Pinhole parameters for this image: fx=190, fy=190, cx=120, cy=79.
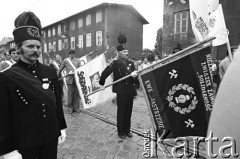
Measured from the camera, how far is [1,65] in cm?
602

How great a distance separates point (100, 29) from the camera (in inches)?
1056

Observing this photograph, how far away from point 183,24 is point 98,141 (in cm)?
1554

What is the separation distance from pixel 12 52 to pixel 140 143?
4.65 metres

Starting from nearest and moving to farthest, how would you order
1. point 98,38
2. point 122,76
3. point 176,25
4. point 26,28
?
point 26,28 → point 122,76 → point 176,25 → point 98,38

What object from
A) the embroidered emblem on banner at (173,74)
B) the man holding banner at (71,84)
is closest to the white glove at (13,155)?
the embroidered emblem on banner at (173,74)

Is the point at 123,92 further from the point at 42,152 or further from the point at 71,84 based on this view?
the point at 71,84

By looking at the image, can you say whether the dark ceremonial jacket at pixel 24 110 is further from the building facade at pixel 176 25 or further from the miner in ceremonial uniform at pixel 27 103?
the building facade at pixel 176 25

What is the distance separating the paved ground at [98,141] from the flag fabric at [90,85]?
576mm

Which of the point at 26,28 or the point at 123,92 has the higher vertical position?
the point at 26,28

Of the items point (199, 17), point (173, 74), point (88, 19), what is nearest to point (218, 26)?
point (199, 17)

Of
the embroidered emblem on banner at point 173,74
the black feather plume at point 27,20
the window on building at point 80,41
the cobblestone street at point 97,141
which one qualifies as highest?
the window on building at point 80,41

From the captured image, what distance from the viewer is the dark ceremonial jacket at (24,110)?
5.75 feet

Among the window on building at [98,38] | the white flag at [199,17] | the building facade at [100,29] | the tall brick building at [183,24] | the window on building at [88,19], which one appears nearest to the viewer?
the white flag at [199,17]

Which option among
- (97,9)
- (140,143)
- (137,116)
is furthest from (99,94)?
(97,9)
